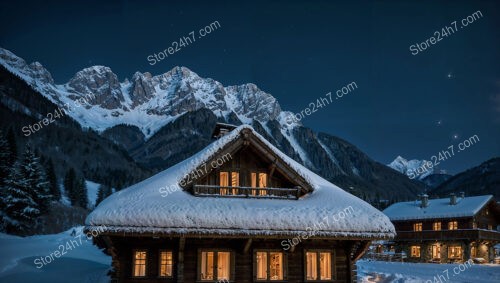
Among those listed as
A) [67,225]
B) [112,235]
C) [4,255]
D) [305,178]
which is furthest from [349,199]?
[67,225]

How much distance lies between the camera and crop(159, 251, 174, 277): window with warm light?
61.7ft

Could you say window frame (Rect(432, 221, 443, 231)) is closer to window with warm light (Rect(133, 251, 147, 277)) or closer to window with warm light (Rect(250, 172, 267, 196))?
window with warm light (Rect(250, 172, 267, 196))

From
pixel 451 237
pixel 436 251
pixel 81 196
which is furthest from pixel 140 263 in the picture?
pixel 81 196

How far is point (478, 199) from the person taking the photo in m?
56.2

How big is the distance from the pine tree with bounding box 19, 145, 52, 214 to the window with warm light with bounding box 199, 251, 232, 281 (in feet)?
135

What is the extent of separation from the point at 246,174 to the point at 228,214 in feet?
10.1

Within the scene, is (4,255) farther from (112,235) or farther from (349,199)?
(349,199)

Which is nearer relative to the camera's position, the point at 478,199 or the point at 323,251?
the point at 323,251

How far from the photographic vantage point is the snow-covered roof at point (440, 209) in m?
54.2

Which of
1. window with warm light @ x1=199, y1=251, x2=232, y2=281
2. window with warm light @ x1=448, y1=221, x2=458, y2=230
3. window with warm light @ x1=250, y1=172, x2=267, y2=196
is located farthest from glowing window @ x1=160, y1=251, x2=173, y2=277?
window with warm light @ x1=448, y1=221, x2=458, y2=230

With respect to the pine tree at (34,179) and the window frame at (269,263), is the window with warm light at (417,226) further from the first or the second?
the pine tree at (34,179)

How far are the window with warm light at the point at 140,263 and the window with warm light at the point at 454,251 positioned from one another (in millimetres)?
46685

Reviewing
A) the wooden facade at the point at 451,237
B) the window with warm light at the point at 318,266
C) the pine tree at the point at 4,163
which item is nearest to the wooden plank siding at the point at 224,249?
the window with warm light at the point at 318,266

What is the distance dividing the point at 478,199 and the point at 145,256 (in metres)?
50.0
